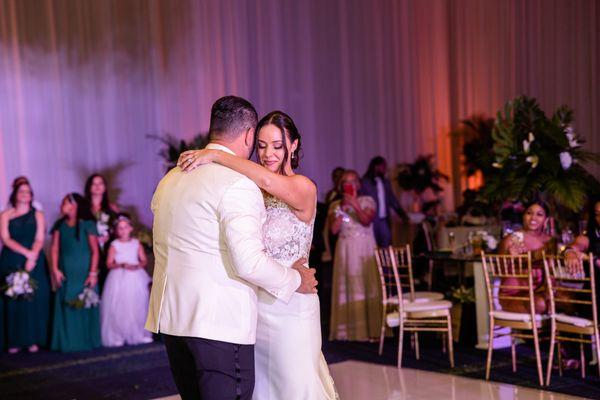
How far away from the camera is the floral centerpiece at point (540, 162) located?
7.72 meters

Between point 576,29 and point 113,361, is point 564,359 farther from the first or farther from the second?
point 576,29

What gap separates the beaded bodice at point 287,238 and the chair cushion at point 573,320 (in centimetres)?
293

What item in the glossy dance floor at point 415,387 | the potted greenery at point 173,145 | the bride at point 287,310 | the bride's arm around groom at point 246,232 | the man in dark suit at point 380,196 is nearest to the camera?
the bride's arm around groom at point 246,232

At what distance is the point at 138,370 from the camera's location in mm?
6844

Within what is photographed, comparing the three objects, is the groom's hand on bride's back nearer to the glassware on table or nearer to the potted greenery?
the glassware on table

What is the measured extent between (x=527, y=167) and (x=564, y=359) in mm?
2147

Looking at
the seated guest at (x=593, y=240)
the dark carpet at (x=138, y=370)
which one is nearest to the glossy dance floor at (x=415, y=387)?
the dark carpet at (x=138, y=370)

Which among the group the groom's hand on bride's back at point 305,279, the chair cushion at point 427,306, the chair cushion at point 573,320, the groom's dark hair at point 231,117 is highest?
the groom's dark hair at point 231,117

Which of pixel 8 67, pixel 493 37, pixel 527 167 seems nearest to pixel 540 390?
pixel 527 167

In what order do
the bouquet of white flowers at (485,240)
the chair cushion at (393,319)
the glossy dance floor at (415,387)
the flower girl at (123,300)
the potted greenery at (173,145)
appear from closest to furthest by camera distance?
the glossy dance floor at (415,387)
the chair cushion at (393,319)
the bouquet of white flowers at (485,240)
the flower girl at (123,300)
the potted greenery at (173,145)

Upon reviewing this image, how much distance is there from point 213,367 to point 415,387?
3.12 m

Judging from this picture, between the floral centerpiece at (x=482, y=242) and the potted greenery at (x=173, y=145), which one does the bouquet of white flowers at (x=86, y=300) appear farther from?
the floral centerpiece at (x=482, y=242)

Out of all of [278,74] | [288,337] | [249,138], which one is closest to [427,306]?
[288,337]

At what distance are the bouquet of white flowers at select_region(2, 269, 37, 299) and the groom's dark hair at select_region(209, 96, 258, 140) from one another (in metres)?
5.40
